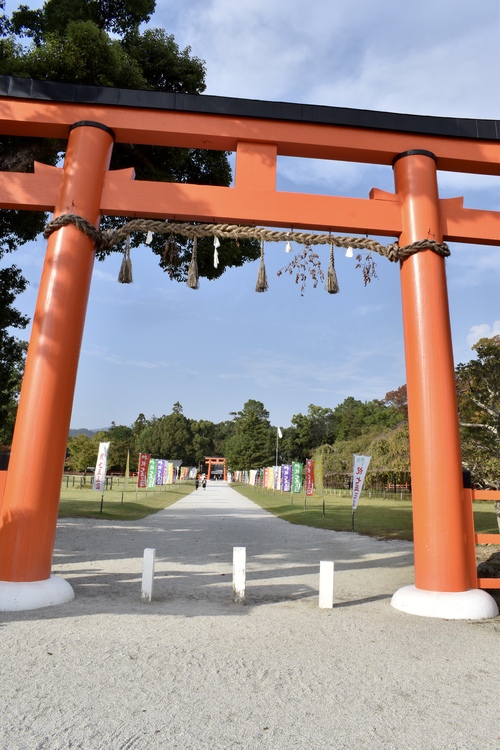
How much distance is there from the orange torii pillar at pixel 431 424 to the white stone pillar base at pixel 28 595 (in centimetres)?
349

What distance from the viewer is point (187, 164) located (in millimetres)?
9484

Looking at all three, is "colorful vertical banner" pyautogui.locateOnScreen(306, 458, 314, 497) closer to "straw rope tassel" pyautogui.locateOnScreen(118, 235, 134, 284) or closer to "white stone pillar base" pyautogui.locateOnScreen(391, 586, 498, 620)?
"white stone pillar base" pyautogui.locateOnScreen(391, 586, 498, 620)

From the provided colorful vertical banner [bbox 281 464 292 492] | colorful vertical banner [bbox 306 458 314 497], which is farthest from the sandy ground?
colorful vertical banner [bbox 281 464 292 492]

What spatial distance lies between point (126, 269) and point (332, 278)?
254cm

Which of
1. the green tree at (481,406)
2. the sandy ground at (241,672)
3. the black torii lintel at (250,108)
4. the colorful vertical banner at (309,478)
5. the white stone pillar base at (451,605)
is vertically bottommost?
the sandy ground at (241,672)

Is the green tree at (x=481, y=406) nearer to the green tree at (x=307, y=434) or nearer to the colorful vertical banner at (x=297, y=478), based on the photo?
the colorful vertical banner at (x=297, y=478)

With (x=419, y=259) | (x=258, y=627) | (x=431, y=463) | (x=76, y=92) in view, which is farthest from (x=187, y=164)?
(x=258, y=627)

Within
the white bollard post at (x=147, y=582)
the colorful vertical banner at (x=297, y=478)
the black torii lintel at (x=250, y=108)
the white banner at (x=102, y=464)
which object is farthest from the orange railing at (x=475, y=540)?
the colorful vertical banner at (x=297, y=478)

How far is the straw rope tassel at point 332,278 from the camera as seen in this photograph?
5.92m

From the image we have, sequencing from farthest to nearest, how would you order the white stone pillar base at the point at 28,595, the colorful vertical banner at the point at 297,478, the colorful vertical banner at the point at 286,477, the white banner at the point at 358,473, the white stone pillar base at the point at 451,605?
1. the colorful vertical banner at the point at 286,477
2. the colorful vertical banner at the point at 297,478
3. the white banner at the point at 358,473
4. the white stone pillar base at the point at 451,605
5. the white stone pillar base at the point at 28,595

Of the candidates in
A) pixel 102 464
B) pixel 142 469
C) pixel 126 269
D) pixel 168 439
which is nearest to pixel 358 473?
pixel 102 464

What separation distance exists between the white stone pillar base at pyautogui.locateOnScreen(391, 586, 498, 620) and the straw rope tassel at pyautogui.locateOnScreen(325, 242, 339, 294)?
3.52 metres

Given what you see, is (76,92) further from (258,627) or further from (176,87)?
(258,627)

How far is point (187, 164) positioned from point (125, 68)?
2.01 meters
